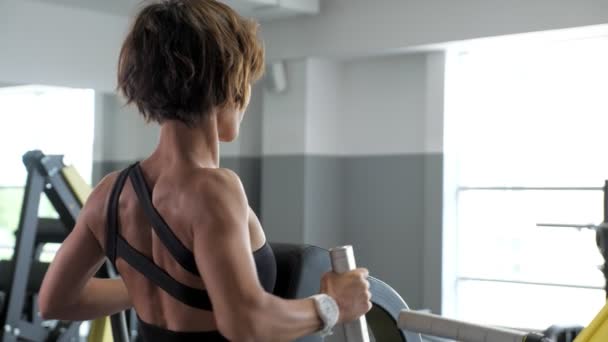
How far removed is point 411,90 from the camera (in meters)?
7.04

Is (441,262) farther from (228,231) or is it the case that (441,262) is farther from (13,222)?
(228,231)

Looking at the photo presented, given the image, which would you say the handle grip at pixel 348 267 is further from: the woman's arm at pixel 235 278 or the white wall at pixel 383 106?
the white wall at pixel 383 106

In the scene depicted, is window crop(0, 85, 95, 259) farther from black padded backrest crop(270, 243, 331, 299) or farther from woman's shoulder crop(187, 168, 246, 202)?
woman's shoulder crop(187, 168, 246, 202)

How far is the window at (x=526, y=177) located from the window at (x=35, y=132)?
280 centimetres

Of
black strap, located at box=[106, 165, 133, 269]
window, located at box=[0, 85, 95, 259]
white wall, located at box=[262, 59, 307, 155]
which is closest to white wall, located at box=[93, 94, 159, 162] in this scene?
window, located at box=[0, 85, 95, 259]

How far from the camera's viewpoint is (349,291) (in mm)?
1253

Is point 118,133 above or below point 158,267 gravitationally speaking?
above

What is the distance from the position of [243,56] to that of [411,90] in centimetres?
587

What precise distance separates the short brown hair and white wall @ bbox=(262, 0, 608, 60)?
16.1 feet

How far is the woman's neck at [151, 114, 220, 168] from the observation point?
1.30 metres

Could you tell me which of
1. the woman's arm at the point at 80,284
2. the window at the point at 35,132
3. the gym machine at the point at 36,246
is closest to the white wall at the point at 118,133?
the window at the point at 35,132

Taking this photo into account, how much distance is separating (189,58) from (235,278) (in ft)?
1.04

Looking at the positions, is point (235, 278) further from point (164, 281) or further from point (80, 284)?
point (80, 284)

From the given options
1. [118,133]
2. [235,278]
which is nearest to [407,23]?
[118,133]
